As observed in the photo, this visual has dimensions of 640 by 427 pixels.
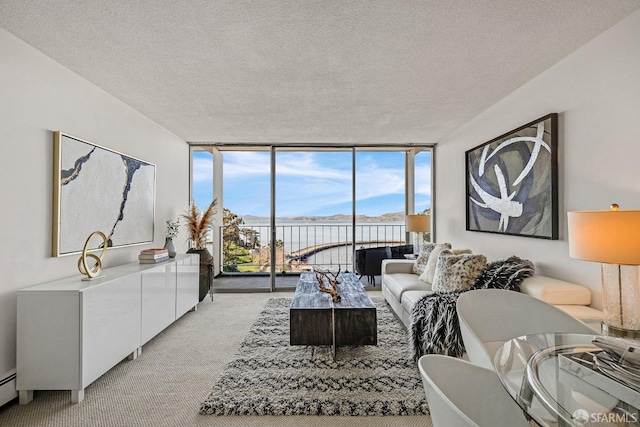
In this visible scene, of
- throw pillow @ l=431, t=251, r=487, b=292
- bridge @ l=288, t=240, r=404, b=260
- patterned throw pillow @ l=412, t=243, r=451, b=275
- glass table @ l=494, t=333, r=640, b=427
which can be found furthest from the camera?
bridge @ l=288, t=240, r=404, b=260

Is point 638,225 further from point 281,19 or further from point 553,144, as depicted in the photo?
point 281,19

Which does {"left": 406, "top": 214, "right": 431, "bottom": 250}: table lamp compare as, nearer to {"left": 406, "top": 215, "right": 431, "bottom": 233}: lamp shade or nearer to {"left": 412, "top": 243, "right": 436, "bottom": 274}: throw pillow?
{"left": 406, "top": 215, "right": 431, "bottom": 233}: lamp shade

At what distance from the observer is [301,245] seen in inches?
280

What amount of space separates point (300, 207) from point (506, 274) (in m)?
5.08

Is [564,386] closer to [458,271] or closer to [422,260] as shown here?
[458,271]

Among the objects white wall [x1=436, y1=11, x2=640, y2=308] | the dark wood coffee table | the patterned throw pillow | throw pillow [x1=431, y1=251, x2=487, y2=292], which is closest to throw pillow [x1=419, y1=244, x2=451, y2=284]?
the patterned throw pillow

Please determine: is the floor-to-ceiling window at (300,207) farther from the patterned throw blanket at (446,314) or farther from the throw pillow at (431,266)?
the patterned throw blanket at (446,314)

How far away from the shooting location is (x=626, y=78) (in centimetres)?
201

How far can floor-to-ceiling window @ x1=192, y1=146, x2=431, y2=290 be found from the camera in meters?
6.71

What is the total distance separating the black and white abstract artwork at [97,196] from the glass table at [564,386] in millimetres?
3088

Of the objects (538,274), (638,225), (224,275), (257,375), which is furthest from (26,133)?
(224,275)

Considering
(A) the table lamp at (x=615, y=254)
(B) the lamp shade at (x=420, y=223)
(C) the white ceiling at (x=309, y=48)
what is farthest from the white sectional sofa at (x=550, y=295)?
(C) the white ceiling at (x=309, y=48)

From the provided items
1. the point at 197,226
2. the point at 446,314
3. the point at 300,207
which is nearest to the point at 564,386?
the point at 446,314

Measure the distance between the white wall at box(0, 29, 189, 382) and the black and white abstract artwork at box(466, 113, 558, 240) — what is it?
4.04 metres
